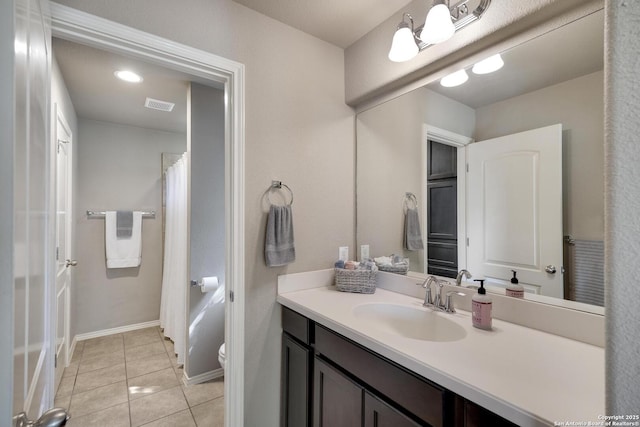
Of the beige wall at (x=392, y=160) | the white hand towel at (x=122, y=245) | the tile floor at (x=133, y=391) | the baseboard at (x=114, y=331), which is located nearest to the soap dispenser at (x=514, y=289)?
the beige wall at (x=392, y=160)

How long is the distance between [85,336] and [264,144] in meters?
3.11

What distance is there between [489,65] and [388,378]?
1331mm

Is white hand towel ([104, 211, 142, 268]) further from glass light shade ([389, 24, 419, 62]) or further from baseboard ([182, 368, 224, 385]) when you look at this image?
glass light shade ([389, 24, 419, 62])

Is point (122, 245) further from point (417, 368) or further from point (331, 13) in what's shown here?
point (417, 368)

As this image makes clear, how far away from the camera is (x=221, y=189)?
2354 mm

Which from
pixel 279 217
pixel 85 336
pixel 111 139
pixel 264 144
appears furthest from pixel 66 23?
pixel 85 336

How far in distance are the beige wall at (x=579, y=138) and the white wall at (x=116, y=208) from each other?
11.8 ft

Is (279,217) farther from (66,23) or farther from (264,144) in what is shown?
(66,23)

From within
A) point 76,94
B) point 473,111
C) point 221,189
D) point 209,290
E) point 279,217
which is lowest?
point 209,290

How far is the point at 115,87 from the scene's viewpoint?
231 cm

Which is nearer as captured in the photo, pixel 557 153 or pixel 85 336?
pixel 557 153

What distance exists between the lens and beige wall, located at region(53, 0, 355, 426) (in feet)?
4.54

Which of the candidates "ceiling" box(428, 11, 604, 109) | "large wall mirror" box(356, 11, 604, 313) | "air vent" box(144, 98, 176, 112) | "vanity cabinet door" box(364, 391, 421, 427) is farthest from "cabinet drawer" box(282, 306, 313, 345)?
"air vent" box(144, 98, 176, 112)

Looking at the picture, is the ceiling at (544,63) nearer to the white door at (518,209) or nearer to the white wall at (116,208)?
the white door at (518,209)
